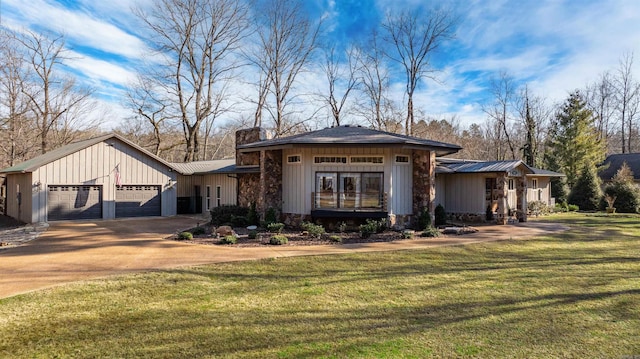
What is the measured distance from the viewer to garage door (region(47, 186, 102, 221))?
16.7 metres

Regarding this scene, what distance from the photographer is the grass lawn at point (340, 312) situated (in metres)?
4.26

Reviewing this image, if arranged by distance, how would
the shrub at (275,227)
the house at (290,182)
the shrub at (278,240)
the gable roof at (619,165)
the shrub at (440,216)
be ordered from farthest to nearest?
the gable roof at (619,165) → the shrub at (440,216) → the house at (290,182) → the shrub at (275,227) → the shrub at (278,240)

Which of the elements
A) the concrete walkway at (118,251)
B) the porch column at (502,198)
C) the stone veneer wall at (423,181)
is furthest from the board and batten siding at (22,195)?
the porch column at (502,198)

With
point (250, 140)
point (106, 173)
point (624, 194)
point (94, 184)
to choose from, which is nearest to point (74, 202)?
point (94, 184)

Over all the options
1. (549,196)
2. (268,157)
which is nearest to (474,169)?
(268,157)

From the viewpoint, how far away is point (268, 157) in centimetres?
1501

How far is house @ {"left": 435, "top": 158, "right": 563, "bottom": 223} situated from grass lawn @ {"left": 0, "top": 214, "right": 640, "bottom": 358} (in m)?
8.20

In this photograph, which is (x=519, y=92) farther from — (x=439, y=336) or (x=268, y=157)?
(x=439, y=336)

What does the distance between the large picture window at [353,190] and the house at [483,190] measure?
4.89 meters

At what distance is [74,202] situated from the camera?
1714 centimetres

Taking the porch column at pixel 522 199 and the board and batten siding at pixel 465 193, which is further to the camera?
the porch column at pixel 522 199

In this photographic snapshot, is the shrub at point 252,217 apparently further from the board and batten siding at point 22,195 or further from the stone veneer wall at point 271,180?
the board and batten siding at point 22,195

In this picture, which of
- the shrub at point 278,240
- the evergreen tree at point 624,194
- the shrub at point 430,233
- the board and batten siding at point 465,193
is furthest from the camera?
the evergreen tree at point 624,194

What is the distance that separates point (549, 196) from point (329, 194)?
1909 centimetres
